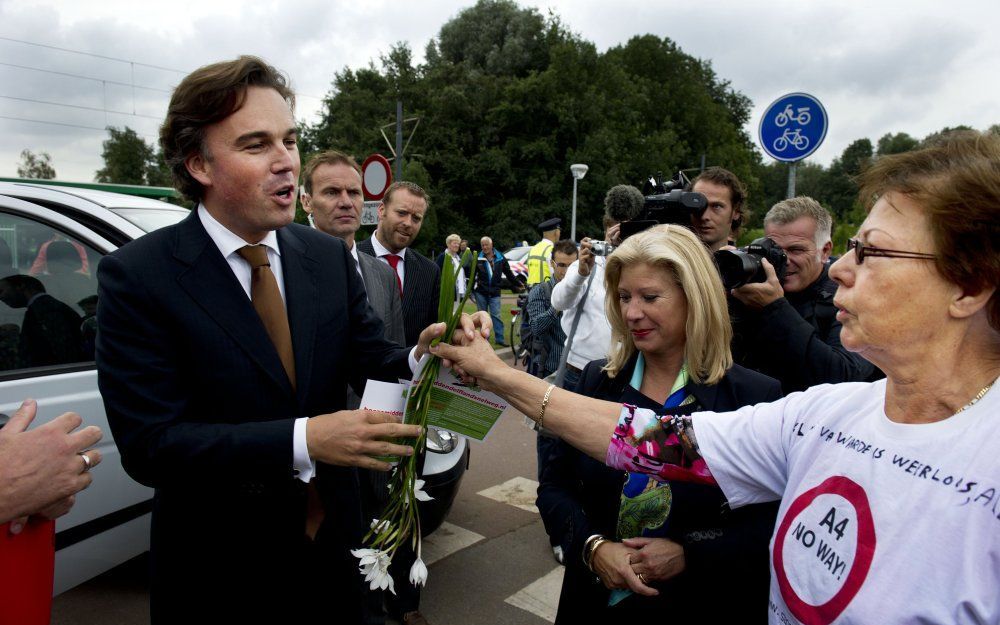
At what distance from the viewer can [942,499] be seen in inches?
39.1

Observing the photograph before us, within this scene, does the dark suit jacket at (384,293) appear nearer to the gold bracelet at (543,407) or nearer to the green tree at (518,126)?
the gold bracelet at (543,407)

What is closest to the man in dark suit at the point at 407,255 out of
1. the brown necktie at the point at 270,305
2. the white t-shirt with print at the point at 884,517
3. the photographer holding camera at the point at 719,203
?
the photographer holding camera at the point at 719,203

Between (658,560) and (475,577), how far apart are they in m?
2.13

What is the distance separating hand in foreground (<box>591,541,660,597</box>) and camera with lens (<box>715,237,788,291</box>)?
3.70 feet

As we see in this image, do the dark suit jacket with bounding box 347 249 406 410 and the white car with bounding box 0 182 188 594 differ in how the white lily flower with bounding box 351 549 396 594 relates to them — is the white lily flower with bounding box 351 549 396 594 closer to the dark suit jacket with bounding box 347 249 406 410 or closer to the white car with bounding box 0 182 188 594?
the white car with bounding box 0 182 188 594

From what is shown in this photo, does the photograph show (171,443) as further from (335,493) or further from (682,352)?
(682,352)

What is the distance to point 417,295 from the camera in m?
4.04

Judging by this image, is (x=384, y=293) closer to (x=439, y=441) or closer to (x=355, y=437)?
(x=439, y=441)

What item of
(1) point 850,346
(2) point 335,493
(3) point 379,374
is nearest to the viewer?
(1) point 850,346

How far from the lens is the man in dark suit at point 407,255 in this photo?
4.02m

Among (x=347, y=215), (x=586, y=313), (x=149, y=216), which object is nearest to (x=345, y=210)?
(x=347, y=215)

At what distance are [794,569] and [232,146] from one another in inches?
67.4

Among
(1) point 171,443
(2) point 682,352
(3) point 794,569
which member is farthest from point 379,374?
(3) point 794,569

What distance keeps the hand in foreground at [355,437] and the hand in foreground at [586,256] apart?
90.9 inches
